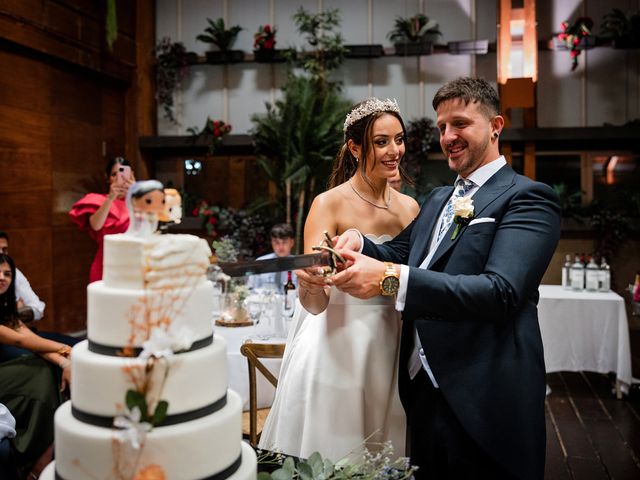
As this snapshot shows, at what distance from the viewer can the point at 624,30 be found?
7215 millimetres

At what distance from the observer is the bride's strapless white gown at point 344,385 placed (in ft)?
6.95

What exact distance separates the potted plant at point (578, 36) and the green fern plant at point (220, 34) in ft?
13.6

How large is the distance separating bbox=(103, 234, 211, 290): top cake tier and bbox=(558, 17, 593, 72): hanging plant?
7.41m

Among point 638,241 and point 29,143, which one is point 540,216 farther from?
point 638,241

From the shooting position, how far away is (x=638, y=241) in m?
7.24

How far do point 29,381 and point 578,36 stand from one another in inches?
277

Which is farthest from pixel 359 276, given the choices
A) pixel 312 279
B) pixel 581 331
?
pixel 581 331

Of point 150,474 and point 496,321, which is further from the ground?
point 496,321

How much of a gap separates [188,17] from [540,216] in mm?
7675

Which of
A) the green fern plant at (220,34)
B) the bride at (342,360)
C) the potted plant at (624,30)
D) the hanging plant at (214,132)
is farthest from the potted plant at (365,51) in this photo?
the bride at (342,360)

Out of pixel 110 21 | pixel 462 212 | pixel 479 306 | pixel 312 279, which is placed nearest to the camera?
pixel 479 306

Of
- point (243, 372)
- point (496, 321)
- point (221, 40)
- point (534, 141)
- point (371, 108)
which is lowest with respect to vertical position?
point (243, 372)

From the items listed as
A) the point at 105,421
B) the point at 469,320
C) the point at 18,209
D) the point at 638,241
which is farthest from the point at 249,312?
the point at 638,241

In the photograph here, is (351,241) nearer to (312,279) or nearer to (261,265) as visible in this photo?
(312,279)
